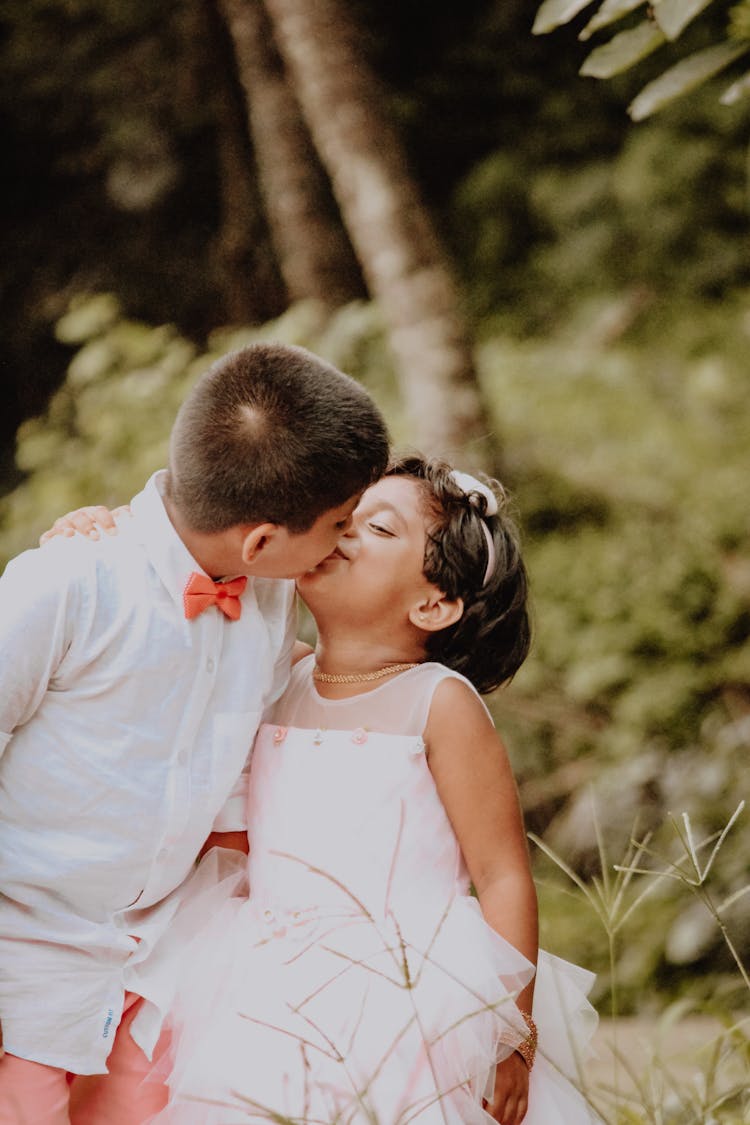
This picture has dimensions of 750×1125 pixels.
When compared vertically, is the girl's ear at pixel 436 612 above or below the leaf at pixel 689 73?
below

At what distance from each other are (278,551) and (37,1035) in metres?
0.70

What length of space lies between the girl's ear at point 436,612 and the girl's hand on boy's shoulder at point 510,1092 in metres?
0.63

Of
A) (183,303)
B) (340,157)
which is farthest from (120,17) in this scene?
(340,157)

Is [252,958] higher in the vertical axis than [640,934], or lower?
higher

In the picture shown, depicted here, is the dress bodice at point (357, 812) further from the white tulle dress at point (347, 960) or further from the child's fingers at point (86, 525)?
the child's fingers at point (86, 525)

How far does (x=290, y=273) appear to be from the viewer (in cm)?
484

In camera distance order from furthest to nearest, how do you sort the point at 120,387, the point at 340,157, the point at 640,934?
the point at 120,387, the point at 340,157, the point at 640,934

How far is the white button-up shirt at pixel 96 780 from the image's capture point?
4.93 ft

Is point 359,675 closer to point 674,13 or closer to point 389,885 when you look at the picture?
point 389,885

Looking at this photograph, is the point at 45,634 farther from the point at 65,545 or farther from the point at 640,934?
the point at 640,934

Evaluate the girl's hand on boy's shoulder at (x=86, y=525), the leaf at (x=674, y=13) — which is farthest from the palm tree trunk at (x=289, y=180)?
the leaf at (x=674, y=13)

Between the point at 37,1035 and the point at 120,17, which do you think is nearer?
the point at 37,1035

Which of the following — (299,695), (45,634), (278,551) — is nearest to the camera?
(45,634)

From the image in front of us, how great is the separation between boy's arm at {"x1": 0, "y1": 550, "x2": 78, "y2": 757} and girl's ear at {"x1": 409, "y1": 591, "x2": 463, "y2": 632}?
56 centimetres
